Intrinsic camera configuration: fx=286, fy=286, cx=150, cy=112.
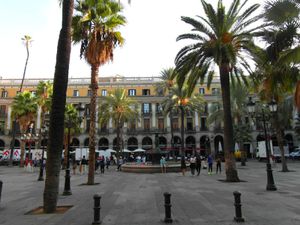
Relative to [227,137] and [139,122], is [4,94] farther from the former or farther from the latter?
[227,137]

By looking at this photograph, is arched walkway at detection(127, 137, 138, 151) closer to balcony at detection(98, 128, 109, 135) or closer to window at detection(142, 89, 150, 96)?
balcony at detection(98, 128, 109, 135)

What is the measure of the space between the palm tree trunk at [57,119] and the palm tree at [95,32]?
7.58 meters

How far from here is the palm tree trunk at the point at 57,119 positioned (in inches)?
373

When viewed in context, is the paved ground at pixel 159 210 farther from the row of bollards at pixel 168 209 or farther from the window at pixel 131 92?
the window at pixel 131 92

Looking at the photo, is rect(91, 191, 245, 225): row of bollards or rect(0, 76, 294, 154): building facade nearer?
rect(91, 191, 245, 225): row of bollards

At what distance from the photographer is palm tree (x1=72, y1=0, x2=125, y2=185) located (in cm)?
1794

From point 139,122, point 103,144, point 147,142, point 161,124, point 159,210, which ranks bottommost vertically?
point 159,210

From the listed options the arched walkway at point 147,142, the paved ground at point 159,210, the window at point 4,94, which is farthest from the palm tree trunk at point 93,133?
the window at point 4,94

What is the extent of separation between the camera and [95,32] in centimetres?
1794

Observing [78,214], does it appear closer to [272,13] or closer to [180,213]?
[180,213]

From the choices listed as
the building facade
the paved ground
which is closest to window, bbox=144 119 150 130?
the building facade

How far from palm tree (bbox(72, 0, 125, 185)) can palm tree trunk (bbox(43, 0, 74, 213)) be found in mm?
7579

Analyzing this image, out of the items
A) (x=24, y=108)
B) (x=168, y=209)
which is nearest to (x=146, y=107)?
(x=24, y=108)

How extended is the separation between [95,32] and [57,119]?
32.1ft
